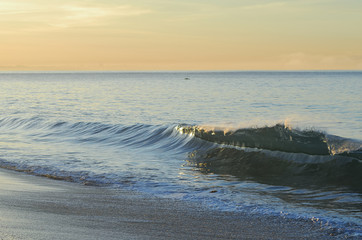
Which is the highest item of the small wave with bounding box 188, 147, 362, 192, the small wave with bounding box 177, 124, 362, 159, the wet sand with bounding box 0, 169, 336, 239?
the small wave with bounding box 177, 124, 362, 159

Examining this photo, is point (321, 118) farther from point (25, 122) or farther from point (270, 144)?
point (25, 122)

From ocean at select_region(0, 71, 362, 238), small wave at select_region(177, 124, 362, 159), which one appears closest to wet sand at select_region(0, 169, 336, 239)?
ocean at select_region(0, 71, 362, 238)

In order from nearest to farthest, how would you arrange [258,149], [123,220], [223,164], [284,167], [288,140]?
[123,220] < [284,167] < [223,164] < [288,140] < [258,149]

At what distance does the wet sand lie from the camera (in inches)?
203

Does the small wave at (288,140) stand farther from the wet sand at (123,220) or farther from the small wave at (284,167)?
the wet sand at (123,220)

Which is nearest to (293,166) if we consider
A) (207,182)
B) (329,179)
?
(329,179)

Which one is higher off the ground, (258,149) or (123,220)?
(258,149)

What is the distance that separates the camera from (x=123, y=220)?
19.1ft

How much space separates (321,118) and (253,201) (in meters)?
19.0

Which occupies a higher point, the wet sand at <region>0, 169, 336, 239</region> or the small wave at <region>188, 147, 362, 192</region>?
the small wave at <region>188, 147, 362, 192</region>

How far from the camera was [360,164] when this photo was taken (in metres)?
9.97

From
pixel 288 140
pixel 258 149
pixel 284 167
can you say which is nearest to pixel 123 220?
pixel 284 167

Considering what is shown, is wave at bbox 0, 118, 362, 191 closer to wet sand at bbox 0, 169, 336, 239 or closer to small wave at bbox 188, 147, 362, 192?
small wave at bbox 188, 147, 362, 192

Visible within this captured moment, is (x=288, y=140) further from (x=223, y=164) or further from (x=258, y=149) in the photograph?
(x=223, y=164)
